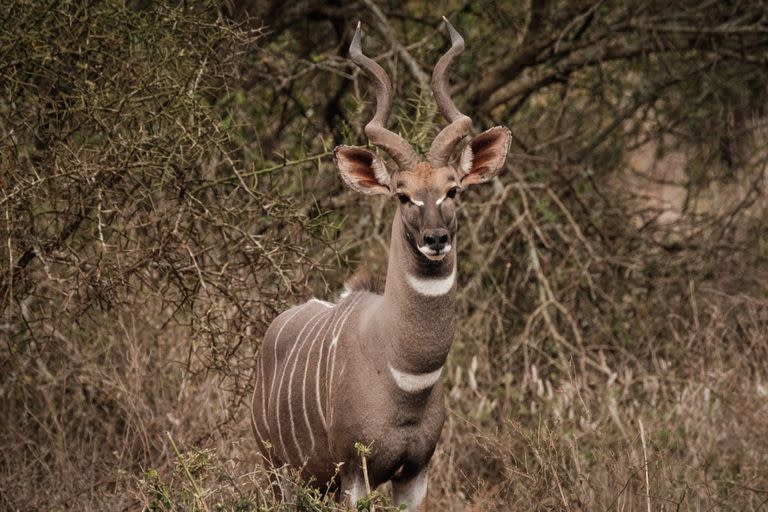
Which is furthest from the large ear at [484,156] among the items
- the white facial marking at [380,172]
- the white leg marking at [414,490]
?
the white leg marking at [414,490]

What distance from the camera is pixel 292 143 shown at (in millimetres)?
8016

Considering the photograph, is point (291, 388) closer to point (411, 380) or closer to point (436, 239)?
point (411, 380)

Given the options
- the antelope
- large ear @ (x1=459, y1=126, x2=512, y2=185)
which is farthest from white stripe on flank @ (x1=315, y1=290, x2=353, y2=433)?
large ear @ (x1=459, y1=126, x2=512, y2=185)

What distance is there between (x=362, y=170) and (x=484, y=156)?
432 mm

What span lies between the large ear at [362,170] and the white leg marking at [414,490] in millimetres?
966

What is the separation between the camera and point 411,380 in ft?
12.5

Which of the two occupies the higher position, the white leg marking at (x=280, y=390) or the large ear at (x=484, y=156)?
the large ear at (x=484, y=156)

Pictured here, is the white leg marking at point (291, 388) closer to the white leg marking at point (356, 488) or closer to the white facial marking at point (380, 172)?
the white leg marking at point (356, 488)

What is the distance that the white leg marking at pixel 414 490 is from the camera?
13.1 feet

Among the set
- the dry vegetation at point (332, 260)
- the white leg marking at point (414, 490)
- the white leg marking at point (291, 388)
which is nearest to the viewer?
the white leg marking at point (414, 490)

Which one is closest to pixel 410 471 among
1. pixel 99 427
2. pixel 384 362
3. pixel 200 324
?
pixel 384 362

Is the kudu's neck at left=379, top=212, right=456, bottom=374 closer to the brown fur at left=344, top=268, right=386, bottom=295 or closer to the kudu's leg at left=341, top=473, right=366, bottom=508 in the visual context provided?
the kudu's leg at left=341, top=473, right=366, bottom=508

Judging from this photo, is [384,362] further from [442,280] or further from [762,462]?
[762,462]

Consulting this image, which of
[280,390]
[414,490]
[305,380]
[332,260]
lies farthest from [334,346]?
[332,260]
